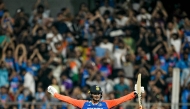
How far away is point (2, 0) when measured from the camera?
1180 inches

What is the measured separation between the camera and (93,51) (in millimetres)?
27500

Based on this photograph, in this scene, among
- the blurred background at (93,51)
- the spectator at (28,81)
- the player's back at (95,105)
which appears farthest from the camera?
the spectator at (28,81)

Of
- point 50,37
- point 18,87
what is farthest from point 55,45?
point 18,87

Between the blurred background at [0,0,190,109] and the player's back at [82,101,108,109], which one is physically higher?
the blurred background at [0,0,190,109]

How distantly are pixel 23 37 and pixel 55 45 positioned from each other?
1.27 meters

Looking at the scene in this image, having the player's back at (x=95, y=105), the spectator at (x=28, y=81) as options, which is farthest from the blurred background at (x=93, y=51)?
the player's back at (x=95, y=105)

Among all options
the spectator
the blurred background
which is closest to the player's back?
the blurred background

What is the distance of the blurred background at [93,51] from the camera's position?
2644cm

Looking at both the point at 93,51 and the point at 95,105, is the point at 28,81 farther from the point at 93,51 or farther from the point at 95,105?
the point at 95,105

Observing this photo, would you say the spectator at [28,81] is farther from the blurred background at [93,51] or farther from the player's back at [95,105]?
the player's back at [95,105]

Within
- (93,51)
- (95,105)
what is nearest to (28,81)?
(93,51)

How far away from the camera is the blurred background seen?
2644 centimetres

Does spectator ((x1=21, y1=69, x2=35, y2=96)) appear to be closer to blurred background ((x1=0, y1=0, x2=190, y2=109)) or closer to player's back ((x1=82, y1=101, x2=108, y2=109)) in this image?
blurred background ((x1=0, y1=0, x2=190, y2=109))

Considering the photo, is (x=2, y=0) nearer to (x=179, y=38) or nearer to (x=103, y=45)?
(x=103, y=45)
